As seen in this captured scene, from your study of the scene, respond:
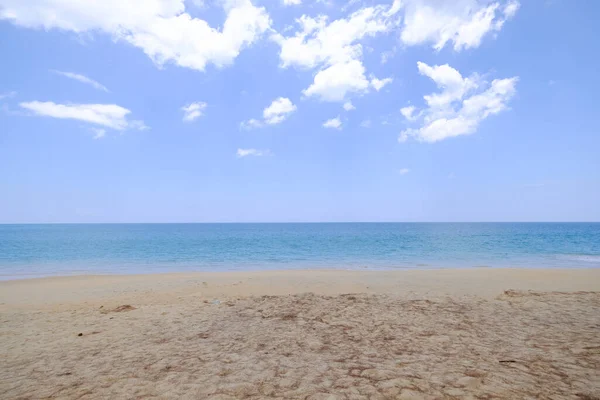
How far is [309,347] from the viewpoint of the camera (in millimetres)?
5793

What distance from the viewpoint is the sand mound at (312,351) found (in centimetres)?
421

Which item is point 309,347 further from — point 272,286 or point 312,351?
point 272,286

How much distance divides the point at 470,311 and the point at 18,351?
9.81m

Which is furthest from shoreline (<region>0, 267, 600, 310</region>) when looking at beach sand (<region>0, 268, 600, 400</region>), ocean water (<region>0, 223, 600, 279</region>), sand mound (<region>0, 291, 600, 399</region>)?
ocean water (<region>0, 223, 600, 279</region>)

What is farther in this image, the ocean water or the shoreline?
the ocean water

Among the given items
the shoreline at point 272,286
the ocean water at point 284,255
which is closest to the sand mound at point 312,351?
the shoreline at point 272,286

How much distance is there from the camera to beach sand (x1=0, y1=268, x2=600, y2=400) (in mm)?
4227

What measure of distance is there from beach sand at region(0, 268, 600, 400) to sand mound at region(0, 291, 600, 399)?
3 centimetres

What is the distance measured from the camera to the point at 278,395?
4074mm

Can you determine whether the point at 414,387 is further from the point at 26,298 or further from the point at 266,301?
the point at 26,298

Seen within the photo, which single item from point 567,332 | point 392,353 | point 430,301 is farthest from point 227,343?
point 567,332

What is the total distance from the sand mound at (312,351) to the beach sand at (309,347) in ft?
0.08

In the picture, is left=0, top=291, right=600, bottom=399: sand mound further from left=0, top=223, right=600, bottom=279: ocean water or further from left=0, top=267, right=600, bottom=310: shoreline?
left=0, top=223, right=600, bottom=279: ocean water

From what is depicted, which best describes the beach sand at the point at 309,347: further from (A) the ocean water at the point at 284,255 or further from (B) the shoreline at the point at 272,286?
(A) the ocean water at the point at 284,255
